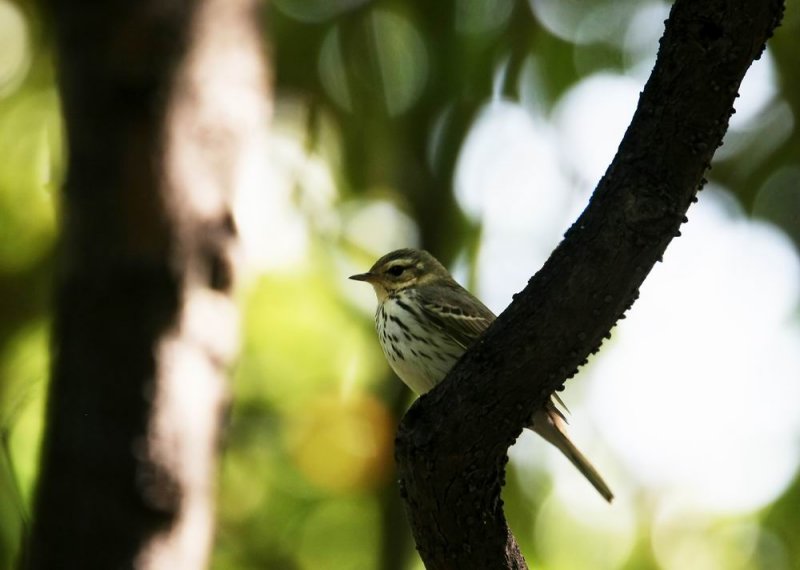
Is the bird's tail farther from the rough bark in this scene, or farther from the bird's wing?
the rough bark

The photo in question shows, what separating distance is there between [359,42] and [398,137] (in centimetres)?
72

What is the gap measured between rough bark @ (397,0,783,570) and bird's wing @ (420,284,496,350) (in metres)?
2.42

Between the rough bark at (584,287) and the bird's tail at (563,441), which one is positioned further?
the bird's tail at (563,441)

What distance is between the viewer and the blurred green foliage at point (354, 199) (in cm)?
725

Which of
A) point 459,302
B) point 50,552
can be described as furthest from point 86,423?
point 459,302

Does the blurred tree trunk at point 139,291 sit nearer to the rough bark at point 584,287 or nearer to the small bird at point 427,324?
the rough bark at point 584,287

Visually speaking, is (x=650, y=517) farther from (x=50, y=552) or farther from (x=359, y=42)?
(x=50, y=552)

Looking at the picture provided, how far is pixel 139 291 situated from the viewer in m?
2.75

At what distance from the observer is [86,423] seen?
253 centimetres

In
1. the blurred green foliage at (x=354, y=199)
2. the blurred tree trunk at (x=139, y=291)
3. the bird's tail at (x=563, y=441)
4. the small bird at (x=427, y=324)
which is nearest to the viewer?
the blurred tree trunk at (x=139, y=291)

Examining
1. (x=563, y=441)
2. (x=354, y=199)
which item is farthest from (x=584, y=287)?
(x=354, y=199)

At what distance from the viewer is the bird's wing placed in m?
6.22

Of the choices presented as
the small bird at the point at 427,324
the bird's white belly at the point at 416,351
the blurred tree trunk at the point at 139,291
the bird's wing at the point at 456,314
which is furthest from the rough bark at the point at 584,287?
the bird's wing at the point at 456,314

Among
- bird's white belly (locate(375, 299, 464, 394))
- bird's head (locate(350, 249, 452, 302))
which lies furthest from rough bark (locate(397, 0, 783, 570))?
bird's head (locate(350, 249, 452, 302))
